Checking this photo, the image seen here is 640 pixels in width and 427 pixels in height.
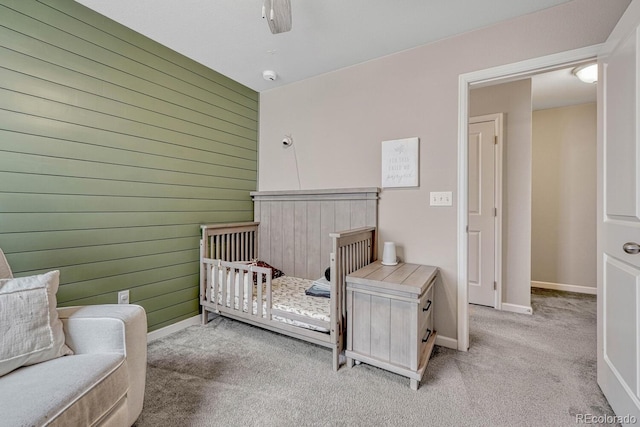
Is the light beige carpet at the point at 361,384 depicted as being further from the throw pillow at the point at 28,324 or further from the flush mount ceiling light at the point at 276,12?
the flush mount ceiling light at the point at 276,12

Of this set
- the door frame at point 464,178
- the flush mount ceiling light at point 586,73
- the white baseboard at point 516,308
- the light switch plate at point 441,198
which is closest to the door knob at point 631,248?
the door frame at point 464,178

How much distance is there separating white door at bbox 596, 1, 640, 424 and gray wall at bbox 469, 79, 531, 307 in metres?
1.42

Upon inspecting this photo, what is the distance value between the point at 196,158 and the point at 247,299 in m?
1.38

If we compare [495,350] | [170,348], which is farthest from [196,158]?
[495,350]

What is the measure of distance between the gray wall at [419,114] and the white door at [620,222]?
0.47 metres

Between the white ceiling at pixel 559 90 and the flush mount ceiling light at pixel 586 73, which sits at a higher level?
the white ceiling at pixel 559 90

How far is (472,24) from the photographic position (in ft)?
6.64

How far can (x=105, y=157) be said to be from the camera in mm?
2020

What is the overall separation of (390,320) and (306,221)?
1343 millimetres

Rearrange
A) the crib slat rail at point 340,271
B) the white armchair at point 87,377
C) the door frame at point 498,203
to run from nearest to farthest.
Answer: the white armchair at point 87,377, the crib slat rail at point 340,271, the door frame at point 498,203

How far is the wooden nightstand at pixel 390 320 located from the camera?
5.46ft

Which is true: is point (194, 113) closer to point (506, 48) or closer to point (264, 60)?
point (264, 60)

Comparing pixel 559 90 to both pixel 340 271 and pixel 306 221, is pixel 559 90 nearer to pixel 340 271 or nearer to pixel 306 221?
pixel 306 221

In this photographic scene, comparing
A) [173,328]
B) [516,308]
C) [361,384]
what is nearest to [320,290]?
[361,384]
